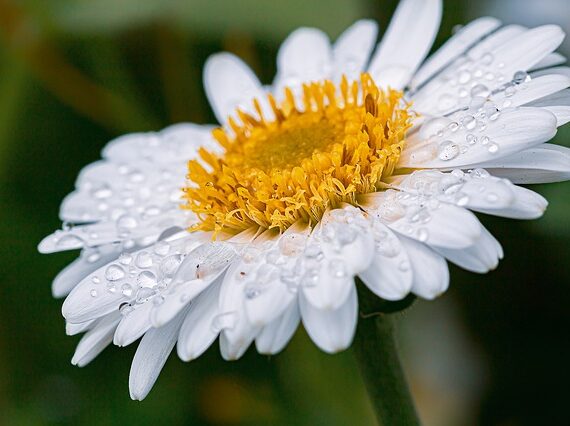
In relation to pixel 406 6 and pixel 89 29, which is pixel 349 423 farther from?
pixel 89 29

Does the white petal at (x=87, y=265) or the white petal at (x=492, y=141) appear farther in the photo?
the white petal at (x=87, y=265)

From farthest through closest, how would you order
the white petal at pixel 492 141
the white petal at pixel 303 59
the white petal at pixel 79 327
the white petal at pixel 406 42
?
the white petal at pixel 303 59, the white petal at pixel 406 42, the white petal at pixel 79 327, the white petal at pixel 492 141

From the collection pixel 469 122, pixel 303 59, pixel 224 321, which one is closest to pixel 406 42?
pixel 303 59

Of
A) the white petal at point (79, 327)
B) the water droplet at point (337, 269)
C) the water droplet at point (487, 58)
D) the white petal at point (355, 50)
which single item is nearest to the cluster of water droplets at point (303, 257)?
the water droplet at point (337, 269)

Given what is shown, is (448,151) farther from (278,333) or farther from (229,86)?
(229,86)

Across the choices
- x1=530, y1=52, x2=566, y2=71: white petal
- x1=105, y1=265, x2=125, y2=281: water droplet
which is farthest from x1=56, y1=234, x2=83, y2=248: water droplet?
x1=530, y1=52, x2=566, y2=71: white petal

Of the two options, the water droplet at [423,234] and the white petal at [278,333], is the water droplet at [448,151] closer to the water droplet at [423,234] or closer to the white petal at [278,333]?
the water droplet at [423,234]

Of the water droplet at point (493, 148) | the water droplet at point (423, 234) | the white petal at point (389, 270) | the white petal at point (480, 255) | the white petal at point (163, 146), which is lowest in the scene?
the white petal at point (480, 255)

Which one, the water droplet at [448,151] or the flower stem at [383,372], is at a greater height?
the water droplet at [448,151]
